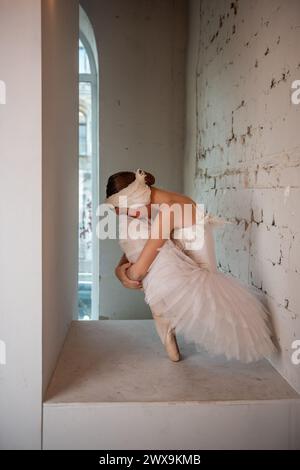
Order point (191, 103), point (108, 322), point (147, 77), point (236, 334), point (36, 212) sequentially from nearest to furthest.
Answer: point (36, 212) → point (236, 334) → point (108, 322) → point (191, 103) → point (147, 77)

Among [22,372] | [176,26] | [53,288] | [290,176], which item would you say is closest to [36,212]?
[53,288]

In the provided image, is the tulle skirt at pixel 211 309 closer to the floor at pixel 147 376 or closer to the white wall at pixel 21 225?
the floor at pixel 147 376

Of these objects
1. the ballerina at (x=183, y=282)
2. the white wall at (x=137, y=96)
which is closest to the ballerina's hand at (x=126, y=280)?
the ballerina at (x=183, y=282)

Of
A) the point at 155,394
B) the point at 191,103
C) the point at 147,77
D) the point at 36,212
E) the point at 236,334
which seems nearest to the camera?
the point at 36,212

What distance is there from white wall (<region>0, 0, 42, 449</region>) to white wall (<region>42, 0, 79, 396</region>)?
7 centimetres

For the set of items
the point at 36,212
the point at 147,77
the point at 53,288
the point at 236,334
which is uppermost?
the point at 147,77

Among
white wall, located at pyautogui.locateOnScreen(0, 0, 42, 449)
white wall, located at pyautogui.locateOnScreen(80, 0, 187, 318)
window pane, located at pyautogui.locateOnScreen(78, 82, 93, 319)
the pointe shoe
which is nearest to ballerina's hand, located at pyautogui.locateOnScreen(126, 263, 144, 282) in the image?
the pointe shoe

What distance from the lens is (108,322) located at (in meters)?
2.88

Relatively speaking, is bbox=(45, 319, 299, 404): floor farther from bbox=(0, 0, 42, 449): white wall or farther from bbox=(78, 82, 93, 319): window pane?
bbox=(78, 82, 93, 319): window pane

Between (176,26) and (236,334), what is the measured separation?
3.15 metres
